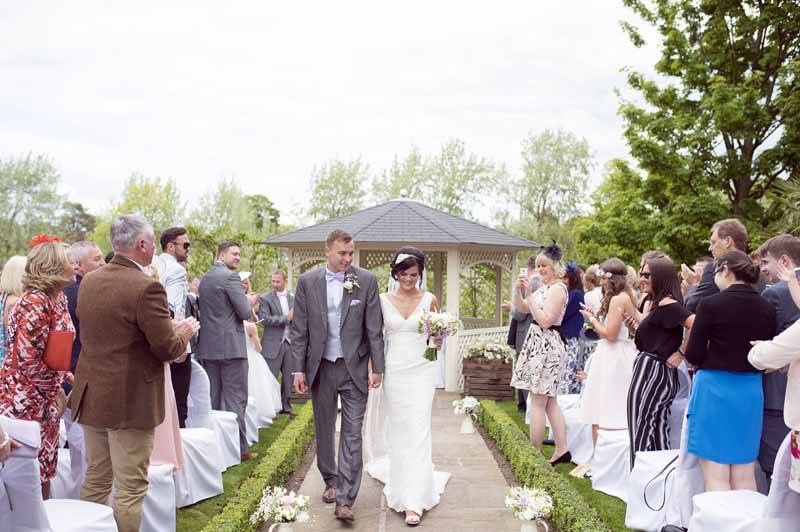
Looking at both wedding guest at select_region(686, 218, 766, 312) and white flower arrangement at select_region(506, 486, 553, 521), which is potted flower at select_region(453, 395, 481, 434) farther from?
wedding guest at select_region(686, 218, 766, 312)

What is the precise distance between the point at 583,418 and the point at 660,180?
14.0 meters

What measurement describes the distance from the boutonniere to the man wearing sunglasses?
4.87 ft

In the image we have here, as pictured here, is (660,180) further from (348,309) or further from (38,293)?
(38,293)

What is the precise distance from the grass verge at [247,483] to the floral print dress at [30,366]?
134 cm

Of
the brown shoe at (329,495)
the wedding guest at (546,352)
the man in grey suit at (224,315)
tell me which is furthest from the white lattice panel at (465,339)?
the brown shoe at (329,495)

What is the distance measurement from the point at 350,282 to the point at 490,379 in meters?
6.52

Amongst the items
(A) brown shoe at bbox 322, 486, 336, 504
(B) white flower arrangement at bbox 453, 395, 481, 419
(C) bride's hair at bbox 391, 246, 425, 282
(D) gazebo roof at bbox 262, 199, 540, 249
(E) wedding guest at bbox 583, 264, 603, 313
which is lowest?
(A) brown shoe at bbox 322, 486, 336, 504

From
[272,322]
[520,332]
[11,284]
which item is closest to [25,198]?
[272,322]

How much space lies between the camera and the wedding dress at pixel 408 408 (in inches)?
210

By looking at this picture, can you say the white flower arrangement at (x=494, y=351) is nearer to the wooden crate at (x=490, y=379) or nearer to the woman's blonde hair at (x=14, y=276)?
the wooden crate at (x=490, y=379)

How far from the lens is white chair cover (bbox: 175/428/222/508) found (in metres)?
5.42

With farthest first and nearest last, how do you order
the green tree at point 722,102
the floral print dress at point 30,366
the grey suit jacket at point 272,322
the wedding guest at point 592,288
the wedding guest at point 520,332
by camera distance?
the green tree at point 722,102, the wedding guest at point 520,332, the grey suit jacket at point 272,322, the wedding guest at point 592,288, the floral print dress at point 30,366

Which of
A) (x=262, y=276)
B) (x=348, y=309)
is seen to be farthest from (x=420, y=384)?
(x=262, y=276)


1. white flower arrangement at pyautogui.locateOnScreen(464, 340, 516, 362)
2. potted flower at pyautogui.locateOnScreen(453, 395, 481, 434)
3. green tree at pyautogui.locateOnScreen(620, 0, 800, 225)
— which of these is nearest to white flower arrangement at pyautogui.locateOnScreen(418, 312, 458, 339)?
potted flower at pyautogui.locateOnScreen(453, 395, 481, 434)
